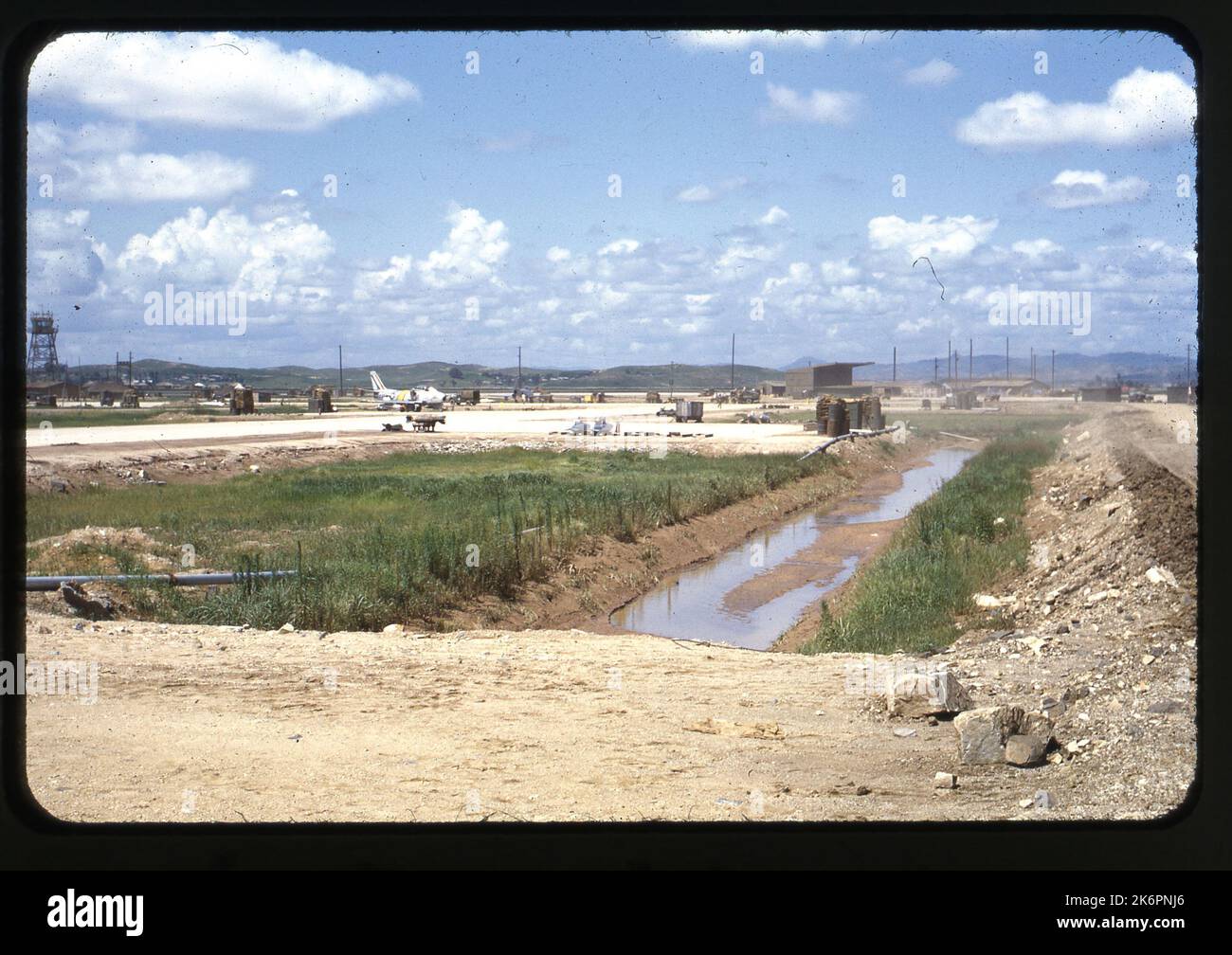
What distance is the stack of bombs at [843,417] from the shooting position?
987 inches

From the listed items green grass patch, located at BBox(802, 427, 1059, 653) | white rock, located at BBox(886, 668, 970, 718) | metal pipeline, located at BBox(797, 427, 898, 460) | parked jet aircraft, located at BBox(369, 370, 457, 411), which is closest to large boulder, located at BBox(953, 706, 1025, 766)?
white rock, located at BBox(886, 668, 970, 718)

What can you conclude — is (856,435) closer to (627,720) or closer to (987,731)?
(627,720)

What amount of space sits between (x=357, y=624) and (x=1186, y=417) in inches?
268

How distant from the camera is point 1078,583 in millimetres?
6570

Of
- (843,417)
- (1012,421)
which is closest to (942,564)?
(1012,421)

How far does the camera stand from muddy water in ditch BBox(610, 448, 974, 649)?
10.4 meters

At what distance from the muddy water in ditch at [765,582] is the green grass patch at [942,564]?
807mm

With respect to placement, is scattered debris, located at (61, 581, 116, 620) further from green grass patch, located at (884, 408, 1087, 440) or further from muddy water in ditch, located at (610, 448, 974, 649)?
green grass patch, located at (884, 408, 1087, 440)

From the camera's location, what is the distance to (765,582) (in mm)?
12406

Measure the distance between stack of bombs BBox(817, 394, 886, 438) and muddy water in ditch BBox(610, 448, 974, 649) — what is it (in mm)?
7160

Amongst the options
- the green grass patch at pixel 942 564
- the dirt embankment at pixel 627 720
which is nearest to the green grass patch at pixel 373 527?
the dirt embankment at pixel 627 720

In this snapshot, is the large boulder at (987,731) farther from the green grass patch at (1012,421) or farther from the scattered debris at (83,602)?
the scattered debris at (83,602)

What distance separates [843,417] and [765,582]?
14484 mm
